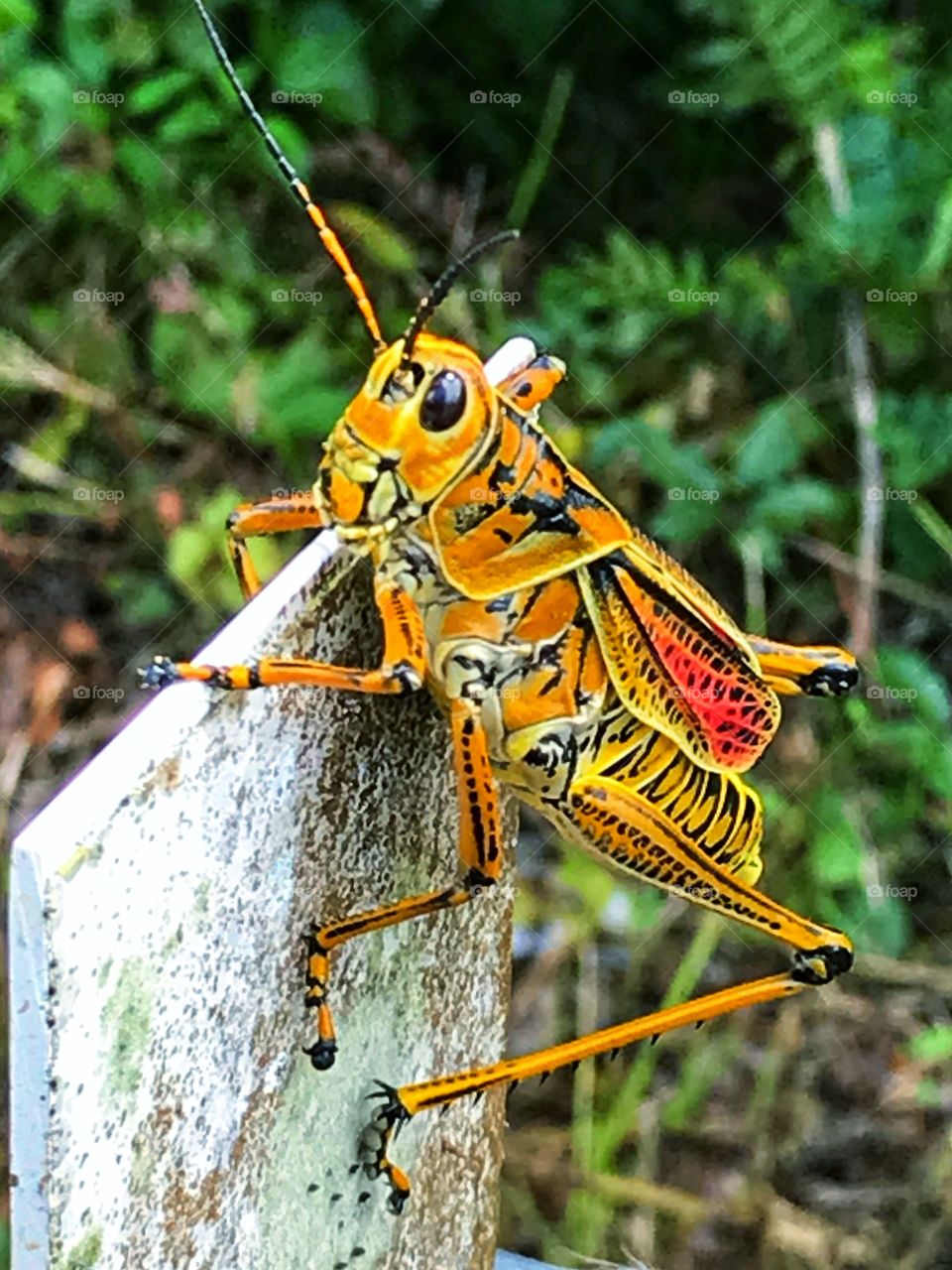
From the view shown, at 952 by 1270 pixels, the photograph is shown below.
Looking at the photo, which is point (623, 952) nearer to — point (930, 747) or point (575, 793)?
point (930, 747)

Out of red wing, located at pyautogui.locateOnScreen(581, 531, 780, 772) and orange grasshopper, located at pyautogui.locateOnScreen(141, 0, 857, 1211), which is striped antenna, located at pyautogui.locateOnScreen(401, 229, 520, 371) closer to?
orange grasshopper, located at pyautogui.locateOnScreen(141, 0, 857, 1211)

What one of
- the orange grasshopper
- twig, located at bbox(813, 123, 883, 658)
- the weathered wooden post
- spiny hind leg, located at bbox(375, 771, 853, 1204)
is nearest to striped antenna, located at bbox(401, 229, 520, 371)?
the orange grasshopper

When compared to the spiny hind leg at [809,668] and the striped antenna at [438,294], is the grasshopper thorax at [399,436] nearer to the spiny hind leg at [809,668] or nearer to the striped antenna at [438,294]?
the striped antenna at [438,294]

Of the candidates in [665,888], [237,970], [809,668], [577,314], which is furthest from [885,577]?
[237,970]

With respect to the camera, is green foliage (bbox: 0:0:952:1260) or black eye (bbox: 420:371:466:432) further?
green foliage (bbox: 0:0:952:1260)

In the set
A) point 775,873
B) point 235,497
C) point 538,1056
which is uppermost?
point 235,497

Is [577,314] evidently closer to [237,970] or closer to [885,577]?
[885,577]

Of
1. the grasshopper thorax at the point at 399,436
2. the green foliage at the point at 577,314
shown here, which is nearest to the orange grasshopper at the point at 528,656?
the grasshopper thorax at the point at 399,436

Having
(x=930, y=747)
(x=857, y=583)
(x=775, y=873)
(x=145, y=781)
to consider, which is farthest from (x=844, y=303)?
(x=145, y=781)
